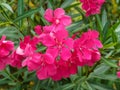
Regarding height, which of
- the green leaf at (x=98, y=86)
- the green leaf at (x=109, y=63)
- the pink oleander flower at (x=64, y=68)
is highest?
the pink oleander flower at (x=64, y=68)

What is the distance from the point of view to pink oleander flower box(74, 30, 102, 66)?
4.40 feet

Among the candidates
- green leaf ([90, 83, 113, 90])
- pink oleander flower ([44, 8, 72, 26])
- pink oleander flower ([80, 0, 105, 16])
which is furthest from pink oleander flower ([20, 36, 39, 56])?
green leaf ([90, 83, 113, 90])

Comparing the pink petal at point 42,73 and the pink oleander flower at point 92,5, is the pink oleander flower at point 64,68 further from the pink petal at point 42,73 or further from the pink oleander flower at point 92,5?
the pink oleander flower at point 92,5

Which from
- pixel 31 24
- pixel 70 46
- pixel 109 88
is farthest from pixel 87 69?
pixel 70 46

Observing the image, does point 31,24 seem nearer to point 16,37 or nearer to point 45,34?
point 16,37

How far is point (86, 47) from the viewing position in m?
1.37

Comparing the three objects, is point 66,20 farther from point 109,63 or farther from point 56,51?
point 109,63

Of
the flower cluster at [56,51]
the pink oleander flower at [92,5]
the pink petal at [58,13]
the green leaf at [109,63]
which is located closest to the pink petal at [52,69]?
the flower cluster at [56,51]

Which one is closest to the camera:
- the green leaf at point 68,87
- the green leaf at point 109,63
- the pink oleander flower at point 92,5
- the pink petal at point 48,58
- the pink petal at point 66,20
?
the pink petal at point 48,58

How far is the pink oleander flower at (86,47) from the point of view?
52.7 inches

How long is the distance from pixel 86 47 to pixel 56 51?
5.1 inches

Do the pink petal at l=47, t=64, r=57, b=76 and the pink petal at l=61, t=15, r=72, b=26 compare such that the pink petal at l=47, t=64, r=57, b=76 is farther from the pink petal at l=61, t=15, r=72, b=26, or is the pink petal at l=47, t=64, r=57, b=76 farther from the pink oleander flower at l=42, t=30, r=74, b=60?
the pink petal at l=61, t=15, r=72, b=26

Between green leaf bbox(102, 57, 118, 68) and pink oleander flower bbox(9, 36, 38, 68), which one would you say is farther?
green leaf bbox(102, 57, 118, 68)

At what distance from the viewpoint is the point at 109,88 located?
1.90m
